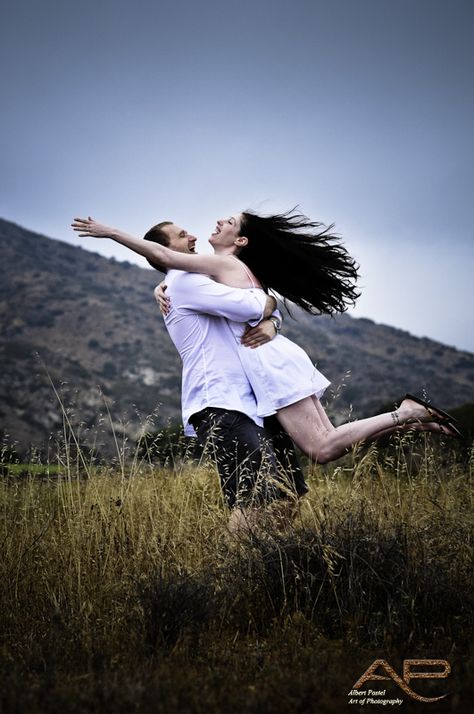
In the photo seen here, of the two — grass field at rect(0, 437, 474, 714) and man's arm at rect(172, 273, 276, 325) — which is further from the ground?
man's arm at rect(172, 273, 276, 325)

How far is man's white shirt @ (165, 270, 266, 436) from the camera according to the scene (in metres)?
4.25

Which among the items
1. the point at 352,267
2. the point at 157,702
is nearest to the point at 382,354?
the point at 352,267

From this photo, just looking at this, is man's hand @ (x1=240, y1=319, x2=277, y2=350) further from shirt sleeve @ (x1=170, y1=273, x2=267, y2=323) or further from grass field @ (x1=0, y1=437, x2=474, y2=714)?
grass field @ (x1=0, y1=437, x2=474, y2=714)

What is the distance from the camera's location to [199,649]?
2.82 metres

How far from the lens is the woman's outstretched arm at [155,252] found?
417 cm

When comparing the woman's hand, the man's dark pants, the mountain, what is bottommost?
the man's dark pants

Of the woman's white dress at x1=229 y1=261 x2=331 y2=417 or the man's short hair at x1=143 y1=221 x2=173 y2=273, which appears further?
the man's short hair at x1=143 y1=221 x2=173 y2=273

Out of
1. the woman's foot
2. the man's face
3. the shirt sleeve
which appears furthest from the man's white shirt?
the woman's foot

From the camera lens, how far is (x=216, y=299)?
14.0 ft

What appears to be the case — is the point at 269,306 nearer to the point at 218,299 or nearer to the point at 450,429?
the point at 218,299

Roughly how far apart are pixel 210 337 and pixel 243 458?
86 cm

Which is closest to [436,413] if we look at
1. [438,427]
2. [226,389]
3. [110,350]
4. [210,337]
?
[438,427]

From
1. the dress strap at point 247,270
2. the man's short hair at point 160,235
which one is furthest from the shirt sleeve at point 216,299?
the man's short hair at point 160,235

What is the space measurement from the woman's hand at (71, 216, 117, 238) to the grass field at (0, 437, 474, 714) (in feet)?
5.82
